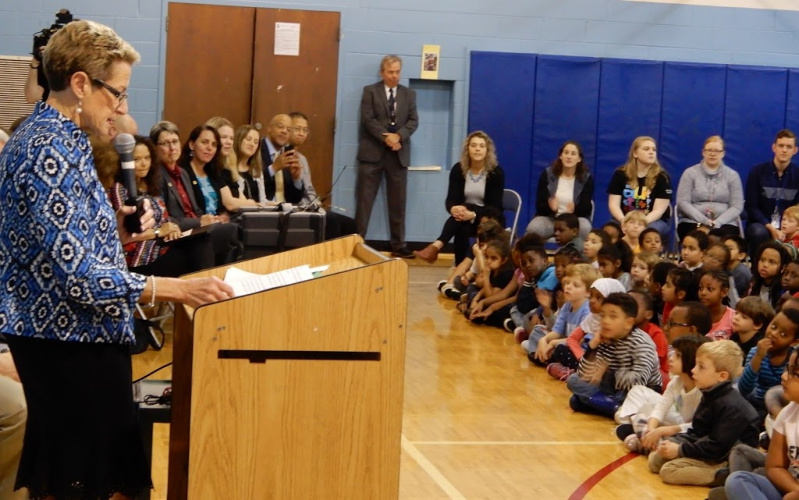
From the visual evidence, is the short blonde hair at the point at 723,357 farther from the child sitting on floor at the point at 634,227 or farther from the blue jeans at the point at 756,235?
the blue jeans at the point at 756,235

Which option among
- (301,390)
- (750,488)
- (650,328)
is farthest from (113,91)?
(650,328)

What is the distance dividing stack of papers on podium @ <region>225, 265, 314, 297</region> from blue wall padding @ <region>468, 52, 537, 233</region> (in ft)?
25.5

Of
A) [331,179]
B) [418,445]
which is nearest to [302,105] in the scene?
[331,179]

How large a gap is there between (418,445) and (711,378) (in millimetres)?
1266

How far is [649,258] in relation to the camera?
23.2ft

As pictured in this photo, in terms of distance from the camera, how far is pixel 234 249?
22.1 ft

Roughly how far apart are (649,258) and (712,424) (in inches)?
110

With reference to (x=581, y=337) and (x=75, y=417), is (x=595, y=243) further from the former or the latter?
(x=75, y=417)

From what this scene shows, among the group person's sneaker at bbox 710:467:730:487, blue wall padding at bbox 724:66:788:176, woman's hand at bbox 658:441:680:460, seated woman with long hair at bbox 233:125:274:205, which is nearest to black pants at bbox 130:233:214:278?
seated woman with long hair at bbox 233:125:274:205

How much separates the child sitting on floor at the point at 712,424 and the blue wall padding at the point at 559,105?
A: 629 cm

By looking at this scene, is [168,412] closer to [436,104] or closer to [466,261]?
[466,261]

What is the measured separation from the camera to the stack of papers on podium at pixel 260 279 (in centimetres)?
274

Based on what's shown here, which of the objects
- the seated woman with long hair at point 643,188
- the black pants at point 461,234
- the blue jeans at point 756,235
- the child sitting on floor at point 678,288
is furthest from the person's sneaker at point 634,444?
the blue jeans at point 756,235

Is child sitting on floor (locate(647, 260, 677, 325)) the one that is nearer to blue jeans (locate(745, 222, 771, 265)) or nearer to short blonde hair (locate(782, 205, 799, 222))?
short blonde hair (locate(782, 205, 799, 222))
